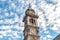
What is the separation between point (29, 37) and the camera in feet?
135

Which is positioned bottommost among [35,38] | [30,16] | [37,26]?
[35,38]

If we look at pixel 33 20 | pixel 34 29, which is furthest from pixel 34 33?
pixel 33 20

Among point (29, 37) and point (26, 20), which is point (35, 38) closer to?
point (29, 37)

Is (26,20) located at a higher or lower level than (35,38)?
higher

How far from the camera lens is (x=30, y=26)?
43.2 m

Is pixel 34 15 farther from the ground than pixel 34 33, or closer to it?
farther from the ground

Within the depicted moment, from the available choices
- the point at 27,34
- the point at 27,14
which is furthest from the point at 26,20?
the point at 27,34

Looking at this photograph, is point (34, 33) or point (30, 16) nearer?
point (34, 33)

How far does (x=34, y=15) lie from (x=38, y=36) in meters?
7.05

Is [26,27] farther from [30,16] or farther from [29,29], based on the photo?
[30,16]

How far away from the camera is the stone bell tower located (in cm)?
4169

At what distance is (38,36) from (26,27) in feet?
13.9

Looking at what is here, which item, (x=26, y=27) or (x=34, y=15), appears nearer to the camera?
(x=26, y=27)

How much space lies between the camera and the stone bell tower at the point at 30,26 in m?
→ 41.7
